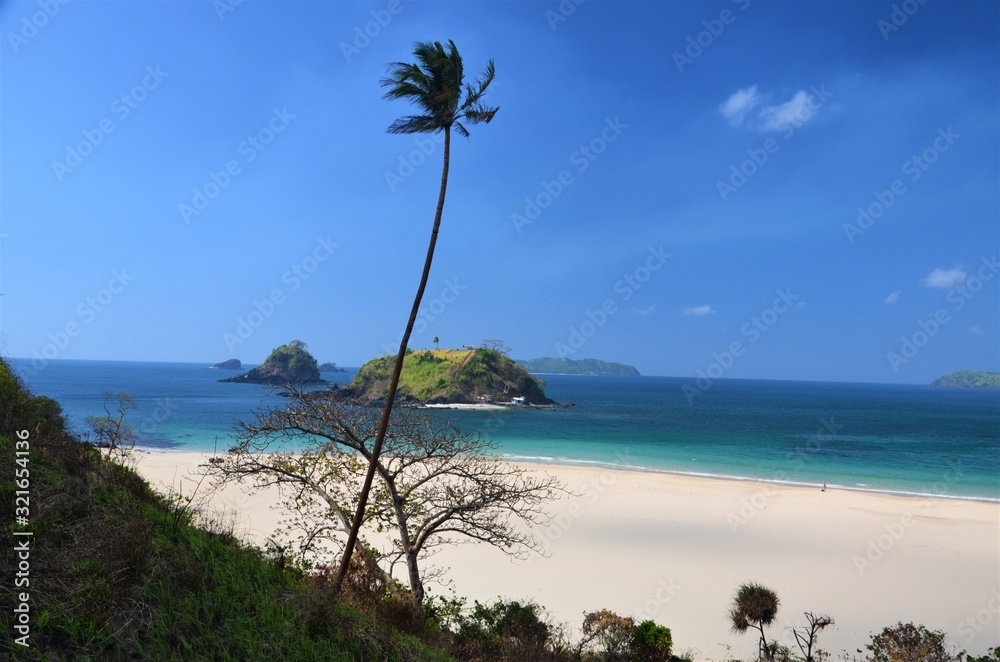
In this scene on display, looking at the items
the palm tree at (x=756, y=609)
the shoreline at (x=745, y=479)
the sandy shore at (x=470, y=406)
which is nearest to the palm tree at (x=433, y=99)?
the palm tree at (x=756, y=609)

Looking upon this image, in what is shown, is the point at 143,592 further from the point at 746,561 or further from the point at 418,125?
the point at 746,561

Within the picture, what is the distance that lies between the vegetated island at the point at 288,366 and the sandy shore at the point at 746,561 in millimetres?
120595

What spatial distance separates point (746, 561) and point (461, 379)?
82.7 m

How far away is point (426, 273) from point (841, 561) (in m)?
19.3

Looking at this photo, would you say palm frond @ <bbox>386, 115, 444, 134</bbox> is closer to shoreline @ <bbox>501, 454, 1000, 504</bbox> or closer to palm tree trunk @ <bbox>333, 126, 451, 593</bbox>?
palm tree trunk @ <bbox>333, 126, 451, 593</bbox>

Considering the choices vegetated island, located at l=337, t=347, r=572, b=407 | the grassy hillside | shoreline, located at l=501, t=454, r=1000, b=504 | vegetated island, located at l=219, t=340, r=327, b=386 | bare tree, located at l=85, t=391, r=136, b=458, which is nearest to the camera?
the grassy hillside

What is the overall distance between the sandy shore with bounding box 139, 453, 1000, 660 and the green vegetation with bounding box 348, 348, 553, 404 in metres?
68.6

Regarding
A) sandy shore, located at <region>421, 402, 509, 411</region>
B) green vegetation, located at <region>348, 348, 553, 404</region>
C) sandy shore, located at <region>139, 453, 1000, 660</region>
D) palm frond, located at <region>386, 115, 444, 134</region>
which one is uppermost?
palm frond, located at <region>386, 115, 444, 134</region>

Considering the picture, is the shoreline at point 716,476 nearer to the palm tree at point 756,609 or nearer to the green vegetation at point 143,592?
the palm tree at point 756,609

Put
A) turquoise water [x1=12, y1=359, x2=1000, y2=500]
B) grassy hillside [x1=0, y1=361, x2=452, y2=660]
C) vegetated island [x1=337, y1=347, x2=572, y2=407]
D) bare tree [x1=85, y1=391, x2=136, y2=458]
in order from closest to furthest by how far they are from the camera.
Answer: grassy hillside [x1=0, y1=361, x2=452, y2=660]
bare tree [x1=85, y1=391, x2=136, y2=458]
turquoise water [x1=12, y1=359, x2=1000, y2=500]
vegetated island [x1=337, y1=347, x2=572, y2=407]

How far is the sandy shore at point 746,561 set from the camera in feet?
48.2

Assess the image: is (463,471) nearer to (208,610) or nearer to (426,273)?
(426,273)

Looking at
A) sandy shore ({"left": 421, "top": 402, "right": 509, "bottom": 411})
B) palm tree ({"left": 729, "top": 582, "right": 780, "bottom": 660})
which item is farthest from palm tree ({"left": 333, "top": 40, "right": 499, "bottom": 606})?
sandy shore ({"left": 421, "top": 402, "right": 509, "bottom": 411})

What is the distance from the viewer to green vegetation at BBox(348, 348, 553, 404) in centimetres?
9856
